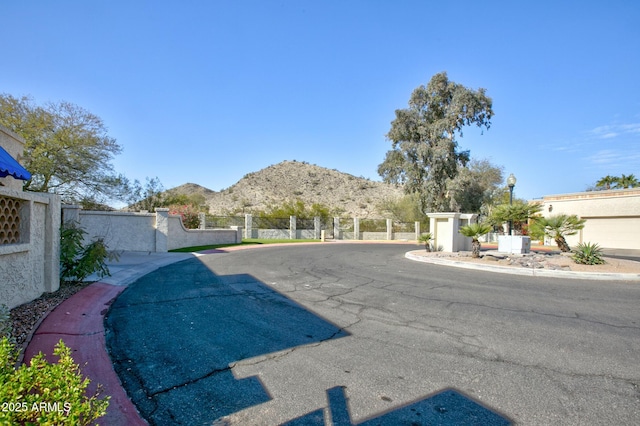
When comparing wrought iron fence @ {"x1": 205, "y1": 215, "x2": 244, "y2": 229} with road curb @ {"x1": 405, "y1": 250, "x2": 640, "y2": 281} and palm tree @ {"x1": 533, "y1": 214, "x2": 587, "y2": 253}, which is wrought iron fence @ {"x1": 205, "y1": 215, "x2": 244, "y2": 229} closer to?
road curb @ {"x1": 405, "y1": 250, "x2": 640, "y2": 281}

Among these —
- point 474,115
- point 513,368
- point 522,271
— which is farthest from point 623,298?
point 474,115

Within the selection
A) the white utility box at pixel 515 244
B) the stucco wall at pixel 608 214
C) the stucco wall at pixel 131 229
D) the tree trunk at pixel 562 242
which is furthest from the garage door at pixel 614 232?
the stucco wall at pixel 131 229

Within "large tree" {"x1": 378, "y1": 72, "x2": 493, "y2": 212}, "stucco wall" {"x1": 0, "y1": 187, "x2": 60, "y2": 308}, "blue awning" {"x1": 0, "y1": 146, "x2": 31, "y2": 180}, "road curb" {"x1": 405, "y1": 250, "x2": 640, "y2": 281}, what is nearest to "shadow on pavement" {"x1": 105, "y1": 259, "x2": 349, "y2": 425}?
"stucco wall" {"x1": 0, "y1": 187, "x2": 60, "y2": 308}

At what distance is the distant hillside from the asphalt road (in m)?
52.3

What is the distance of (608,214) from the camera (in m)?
27.0

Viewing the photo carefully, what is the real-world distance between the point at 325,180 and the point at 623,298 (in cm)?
7213

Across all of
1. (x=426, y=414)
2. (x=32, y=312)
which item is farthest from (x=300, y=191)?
(x=426, y=414)

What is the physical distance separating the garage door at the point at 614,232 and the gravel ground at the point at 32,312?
3448cm

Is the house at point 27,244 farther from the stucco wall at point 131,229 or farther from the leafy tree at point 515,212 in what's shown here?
the leafy tree at point 515,212

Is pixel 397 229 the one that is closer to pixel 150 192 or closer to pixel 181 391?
pixel 150 192

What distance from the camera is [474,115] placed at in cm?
3428

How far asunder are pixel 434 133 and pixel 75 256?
107 feet

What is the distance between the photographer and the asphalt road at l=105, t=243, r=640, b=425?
3.25 metres

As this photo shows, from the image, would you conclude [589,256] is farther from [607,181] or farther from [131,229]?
[607,181]
